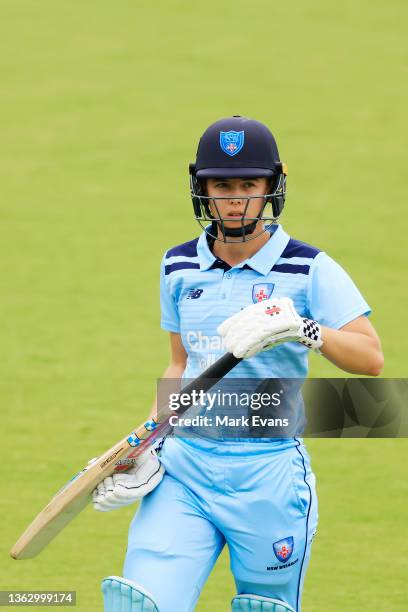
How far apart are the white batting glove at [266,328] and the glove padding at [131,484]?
24.0 inches

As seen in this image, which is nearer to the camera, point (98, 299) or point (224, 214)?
point (224, 214)

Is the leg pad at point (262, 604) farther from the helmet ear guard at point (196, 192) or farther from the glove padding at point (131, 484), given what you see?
the helmet ear guard at point (196, 192)

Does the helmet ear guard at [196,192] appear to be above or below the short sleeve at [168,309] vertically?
above

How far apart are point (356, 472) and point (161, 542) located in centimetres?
358

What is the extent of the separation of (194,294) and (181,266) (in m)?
0.14

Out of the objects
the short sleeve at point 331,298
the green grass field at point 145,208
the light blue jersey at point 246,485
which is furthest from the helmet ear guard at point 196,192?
the green grass field at point 145,208

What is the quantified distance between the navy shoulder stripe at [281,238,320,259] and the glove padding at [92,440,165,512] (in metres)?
0.85

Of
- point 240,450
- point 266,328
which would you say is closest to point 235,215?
point 266,328

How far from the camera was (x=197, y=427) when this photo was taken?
4746 mm

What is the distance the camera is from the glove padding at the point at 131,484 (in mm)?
4695

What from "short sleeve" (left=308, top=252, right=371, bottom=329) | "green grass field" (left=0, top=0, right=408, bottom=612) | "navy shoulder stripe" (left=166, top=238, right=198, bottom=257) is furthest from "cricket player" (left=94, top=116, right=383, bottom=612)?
"green grass field" (left=0, top=0, right=408, bottom=612)

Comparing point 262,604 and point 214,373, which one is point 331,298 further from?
point 262,604

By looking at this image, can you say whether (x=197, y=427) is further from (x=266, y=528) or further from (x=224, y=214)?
(x=224, y=214)

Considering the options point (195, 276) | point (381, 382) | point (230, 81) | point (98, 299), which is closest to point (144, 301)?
point (98, 299)
